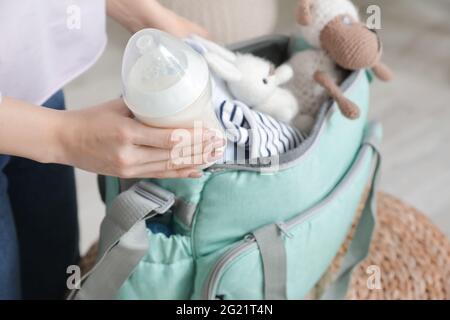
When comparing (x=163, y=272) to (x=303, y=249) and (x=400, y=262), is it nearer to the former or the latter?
(x=303, y=249)

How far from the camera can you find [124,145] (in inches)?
18.0

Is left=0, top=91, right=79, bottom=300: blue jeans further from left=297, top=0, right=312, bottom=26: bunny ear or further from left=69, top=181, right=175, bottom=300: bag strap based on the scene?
left=297, top=0, right=312, bottom=26: bunny ear

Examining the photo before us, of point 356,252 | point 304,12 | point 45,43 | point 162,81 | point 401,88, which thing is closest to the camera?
point 162,81

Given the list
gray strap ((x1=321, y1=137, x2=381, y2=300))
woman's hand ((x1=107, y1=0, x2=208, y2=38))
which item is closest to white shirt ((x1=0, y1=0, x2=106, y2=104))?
woman's hand ((x1=107, y1=0, x2=208, y2=38))

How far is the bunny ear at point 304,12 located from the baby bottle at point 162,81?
0.24m

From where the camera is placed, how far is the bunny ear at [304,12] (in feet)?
2.14

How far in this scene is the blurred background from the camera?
99cm

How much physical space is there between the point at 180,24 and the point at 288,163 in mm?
197

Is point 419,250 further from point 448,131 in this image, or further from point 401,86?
point 401,86

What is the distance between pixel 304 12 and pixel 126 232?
306mm

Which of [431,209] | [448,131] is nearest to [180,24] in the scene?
[431,209]

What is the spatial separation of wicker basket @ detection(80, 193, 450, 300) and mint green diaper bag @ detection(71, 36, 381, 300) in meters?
0.11

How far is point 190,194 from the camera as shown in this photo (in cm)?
57

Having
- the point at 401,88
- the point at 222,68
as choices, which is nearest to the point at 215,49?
the point at 222,68
